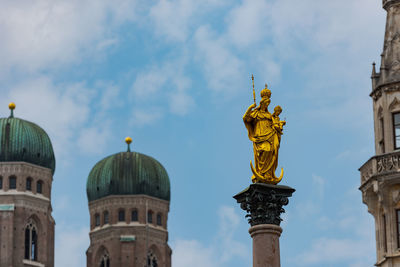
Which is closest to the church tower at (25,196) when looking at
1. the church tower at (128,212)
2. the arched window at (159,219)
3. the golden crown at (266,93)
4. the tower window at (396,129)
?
the church tower at (128,212)

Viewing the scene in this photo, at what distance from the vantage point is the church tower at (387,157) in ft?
189

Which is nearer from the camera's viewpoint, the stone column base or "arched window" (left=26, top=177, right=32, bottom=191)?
the stone column base

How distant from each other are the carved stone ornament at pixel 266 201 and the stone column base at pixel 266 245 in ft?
0.58

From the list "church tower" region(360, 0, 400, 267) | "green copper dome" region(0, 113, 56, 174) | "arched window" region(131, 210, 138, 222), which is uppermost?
"green copper dome" region(0, 113, 56, 174)

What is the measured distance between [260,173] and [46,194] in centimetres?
11014

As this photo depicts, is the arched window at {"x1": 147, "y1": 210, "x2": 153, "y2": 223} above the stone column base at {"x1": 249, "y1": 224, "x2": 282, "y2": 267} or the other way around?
above

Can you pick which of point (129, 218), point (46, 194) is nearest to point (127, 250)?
point (129, 218)

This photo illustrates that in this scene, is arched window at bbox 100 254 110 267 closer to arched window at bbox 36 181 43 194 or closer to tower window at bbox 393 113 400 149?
arched window at bbox 36 181 43 194

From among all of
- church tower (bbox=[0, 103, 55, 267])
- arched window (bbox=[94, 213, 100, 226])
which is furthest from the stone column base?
arched window (bbox=[94, 213, 100, 226])

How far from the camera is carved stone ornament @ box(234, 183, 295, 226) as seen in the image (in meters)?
32.2

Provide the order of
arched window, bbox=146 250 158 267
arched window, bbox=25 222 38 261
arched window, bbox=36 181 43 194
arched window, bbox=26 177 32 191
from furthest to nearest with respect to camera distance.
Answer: arched window, bbox=146 250 158 267, arched window, bbox=36 181 43 194, arched window, bbox=26 177 32 191, arched window, bbox=25 222 38 261

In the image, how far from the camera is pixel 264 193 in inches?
1270

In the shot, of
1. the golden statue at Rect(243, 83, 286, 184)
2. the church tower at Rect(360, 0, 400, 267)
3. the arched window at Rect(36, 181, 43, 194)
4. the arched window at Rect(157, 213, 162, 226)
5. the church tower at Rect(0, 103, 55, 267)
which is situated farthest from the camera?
the arched window at Rect(157, 213, 162, 226)

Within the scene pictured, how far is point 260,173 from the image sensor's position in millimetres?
32594
